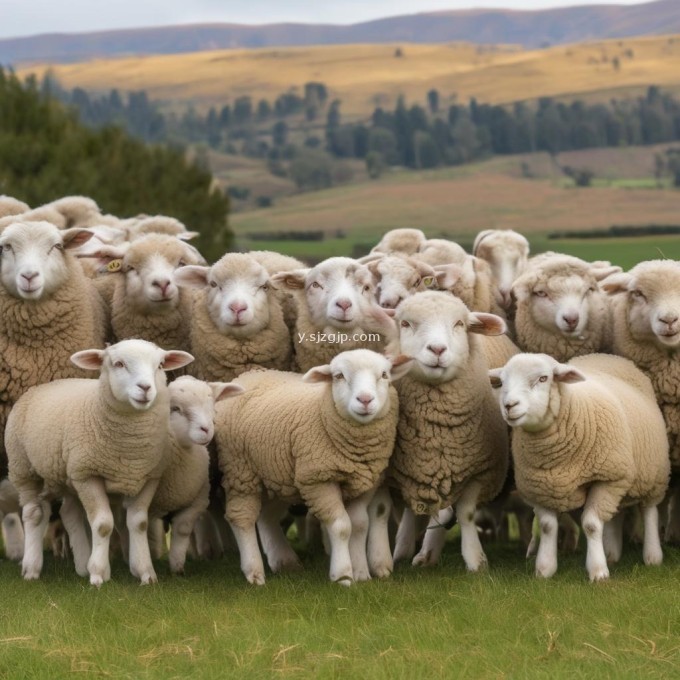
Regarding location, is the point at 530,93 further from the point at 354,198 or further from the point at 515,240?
the point at 515,240

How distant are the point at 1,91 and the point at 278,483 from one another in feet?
94.5

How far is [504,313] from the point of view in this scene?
8.52 m

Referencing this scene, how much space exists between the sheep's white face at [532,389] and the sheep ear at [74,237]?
105 inches

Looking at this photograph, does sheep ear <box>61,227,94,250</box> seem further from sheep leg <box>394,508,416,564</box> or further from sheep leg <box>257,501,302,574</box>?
sheep leg <box>394,508,416,564</box>

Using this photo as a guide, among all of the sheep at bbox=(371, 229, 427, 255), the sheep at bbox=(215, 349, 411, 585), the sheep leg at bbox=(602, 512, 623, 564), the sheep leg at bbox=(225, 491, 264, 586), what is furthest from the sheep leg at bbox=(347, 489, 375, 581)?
the sheep at bbox=(371, 229, 427, 255)

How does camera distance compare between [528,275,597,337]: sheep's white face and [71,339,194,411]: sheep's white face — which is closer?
[71,339,194,411]: sheep's white face

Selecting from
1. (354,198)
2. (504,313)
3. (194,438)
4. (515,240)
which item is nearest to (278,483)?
(194,438)

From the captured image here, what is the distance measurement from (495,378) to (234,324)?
1660mm

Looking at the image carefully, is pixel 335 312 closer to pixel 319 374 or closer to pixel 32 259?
pixel 319 374

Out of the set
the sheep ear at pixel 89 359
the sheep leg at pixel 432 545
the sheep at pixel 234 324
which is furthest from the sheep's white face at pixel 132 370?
the sheep leg at pixel 432 545

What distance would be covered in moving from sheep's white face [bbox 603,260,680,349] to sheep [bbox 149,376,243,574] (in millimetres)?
2158

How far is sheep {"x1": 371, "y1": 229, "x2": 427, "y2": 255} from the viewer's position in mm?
9141

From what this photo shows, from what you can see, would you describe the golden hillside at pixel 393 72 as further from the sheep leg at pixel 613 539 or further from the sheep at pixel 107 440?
the sheep at pixel 107 440

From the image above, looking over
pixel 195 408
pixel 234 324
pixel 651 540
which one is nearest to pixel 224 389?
pixel 195 408
